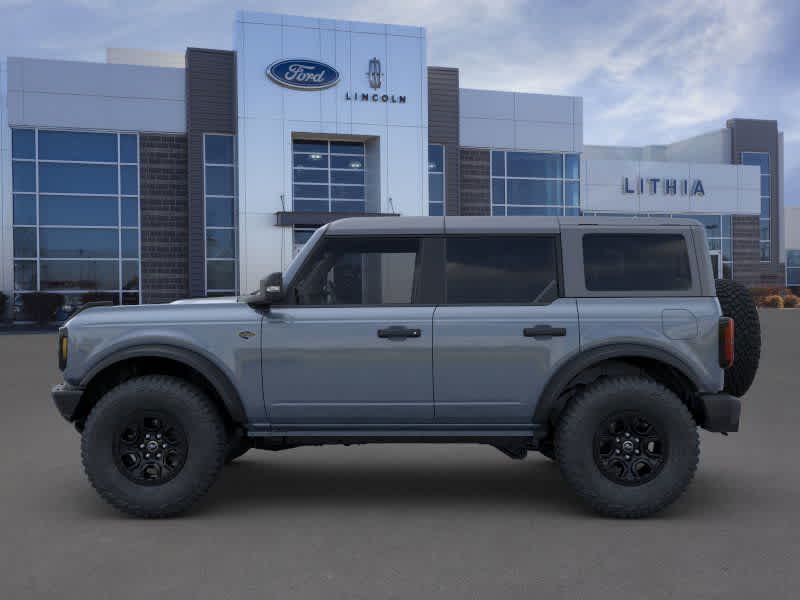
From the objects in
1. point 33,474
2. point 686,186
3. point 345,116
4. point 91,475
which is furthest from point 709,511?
point 686,186

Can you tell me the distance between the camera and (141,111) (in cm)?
3186

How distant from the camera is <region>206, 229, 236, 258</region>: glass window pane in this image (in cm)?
3225

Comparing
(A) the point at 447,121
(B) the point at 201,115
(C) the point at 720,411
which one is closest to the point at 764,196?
(A) the point at 447,121

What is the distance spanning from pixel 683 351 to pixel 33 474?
511cm

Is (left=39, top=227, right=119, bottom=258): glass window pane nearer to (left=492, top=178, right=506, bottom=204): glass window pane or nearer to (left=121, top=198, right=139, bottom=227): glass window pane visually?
(left=121, top=198, right=139, bottom=227): glass window pane

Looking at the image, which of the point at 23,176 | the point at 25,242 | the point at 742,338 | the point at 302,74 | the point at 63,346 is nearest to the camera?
the point at 63,346

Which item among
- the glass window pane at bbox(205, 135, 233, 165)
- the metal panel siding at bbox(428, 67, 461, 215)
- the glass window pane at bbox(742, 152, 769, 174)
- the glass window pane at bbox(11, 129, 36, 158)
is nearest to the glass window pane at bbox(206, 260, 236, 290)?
the glass window pane at bbox(205, 135, 233, 165)

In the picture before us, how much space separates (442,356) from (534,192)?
33265mm

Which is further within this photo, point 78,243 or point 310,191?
point 310,191

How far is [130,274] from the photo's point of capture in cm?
3192

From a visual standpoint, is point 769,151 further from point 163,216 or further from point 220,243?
point 163,216

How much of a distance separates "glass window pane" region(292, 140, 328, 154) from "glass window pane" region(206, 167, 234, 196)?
2.64 meters

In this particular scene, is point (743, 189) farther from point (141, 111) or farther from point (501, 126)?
point (141, 111)

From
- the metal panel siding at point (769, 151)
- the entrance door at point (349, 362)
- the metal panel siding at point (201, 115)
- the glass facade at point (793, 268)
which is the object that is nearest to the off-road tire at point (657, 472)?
the entrance door at point (349, 362)
